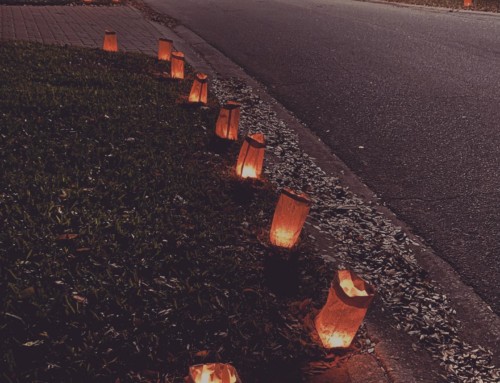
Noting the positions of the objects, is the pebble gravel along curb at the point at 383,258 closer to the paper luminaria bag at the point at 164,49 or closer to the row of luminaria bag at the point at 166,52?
the row of luminaria bag at the point at 166,52

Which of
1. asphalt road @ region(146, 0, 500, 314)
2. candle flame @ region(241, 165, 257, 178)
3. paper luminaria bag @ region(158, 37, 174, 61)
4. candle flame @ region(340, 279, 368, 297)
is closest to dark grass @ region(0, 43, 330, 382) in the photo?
candle flame @ region(241, 165, 257, 178)

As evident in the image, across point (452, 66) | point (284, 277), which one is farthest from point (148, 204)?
point (452, 66)

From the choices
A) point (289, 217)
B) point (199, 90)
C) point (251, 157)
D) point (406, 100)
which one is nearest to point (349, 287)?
point (289, 217)

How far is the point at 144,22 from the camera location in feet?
Result: 32.2

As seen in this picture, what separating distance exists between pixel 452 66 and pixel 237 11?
25.8ft

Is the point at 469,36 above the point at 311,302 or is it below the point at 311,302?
above

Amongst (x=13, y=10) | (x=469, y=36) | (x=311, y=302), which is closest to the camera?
(x=311, y=302)

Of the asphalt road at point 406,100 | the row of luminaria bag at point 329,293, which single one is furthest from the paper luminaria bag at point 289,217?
the asphalt road at point 406,100

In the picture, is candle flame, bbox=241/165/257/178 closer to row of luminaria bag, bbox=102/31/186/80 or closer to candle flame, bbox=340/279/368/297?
candle flame, bbox=340/279/368/297

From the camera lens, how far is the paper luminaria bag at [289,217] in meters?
2.40

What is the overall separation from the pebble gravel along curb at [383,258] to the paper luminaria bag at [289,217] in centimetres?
31

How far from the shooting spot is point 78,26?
8516 millimetres

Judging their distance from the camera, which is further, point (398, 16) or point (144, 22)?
point (398, 16)

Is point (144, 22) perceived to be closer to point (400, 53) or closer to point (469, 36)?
point (400, 53)
